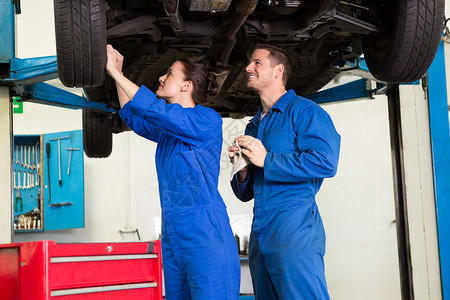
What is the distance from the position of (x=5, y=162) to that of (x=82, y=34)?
1628 millimetres

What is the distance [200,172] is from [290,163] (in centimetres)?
33

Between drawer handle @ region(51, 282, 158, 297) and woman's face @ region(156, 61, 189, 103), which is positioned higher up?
woman's face @ region(156, 61, 189, 103)

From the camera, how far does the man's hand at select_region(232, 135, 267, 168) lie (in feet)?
6.68

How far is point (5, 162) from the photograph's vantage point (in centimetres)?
356

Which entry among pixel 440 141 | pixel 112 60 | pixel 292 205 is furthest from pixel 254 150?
pixel 440 141

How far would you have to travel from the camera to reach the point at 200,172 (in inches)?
80.4

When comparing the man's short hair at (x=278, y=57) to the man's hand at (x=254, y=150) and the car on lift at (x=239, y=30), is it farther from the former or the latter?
the man's hand at (x=254, y=150)

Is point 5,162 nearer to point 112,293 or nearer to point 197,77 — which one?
point 112,293

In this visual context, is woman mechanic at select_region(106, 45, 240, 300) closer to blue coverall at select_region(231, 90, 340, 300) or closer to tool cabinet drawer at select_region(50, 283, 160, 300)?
blue coverall at select_region(231, 90, 340, 300)

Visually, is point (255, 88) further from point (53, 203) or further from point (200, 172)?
point (53, 203)

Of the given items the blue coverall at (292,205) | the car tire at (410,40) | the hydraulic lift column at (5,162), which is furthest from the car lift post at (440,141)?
the hydraulic lift column at (5,162)

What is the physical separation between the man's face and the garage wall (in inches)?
160

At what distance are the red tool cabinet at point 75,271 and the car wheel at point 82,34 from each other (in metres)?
0.76

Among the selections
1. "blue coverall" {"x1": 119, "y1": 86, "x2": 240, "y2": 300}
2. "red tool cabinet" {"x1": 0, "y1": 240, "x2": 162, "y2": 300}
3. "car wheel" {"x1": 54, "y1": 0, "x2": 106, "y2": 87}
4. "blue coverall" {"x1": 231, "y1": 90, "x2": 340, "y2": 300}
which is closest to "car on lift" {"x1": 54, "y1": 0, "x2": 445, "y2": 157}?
"car wheel" {"x1": 54, "y1": 0, "x2": 106, "y2": 87}
